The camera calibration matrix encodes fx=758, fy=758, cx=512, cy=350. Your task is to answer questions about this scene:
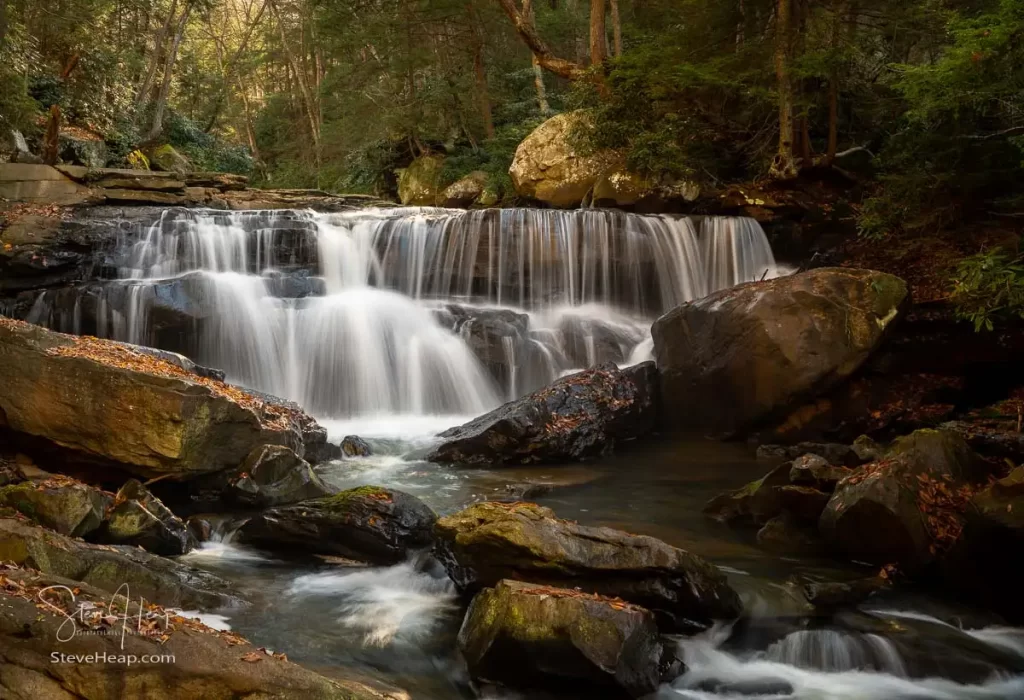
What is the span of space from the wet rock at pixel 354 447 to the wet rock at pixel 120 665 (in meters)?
6.31

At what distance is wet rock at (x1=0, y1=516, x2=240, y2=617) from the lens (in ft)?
15.1

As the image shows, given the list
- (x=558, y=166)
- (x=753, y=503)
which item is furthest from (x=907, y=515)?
(x=558, y=166)

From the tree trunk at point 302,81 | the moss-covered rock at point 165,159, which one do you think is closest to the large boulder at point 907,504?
the moss-covered rock at point 165,159

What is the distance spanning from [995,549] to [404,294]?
35.8 ft

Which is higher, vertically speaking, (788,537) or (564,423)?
(564,423)

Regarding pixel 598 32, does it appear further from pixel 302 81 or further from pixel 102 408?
pixel 302 81

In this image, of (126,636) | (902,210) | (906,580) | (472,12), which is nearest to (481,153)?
(472,12)

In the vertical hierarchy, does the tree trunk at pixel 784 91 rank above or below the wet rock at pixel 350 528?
above

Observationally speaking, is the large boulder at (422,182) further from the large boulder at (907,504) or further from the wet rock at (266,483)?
the large boulder at (907,504)

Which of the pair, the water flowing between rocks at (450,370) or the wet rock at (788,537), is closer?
the water flowing between rocks at (450,370)

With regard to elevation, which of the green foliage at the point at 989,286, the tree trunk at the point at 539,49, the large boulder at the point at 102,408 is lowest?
the large boulder at the point at 102,408

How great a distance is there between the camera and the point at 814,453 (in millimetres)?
8961

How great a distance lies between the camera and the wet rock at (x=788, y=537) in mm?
6848

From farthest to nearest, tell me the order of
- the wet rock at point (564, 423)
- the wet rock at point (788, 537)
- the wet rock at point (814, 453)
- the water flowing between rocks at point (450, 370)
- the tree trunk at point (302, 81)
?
1. the tree trunk at point (302, 81)
2. the wet rock at point (564, 423)
3. the wet rock at point (814, 453)
4. the wet rock at point (788, 537)
5. the water flowing between rocks at point (450, 370)
